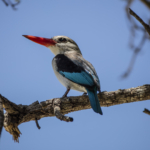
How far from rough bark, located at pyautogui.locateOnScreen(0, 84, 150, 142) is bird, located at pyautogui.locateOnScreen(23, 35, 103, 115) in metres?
0.24

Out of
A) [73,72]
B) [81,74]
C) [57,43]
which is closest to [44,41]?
[57,43]

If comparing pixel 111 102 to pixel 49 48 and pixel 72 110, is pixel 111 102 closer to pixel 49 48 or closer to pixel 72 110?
pixel 72 110

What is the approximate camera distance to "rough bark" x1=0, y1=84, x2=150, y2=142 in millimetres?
3926

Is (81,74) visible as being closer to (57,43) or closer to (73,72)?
(73,72)

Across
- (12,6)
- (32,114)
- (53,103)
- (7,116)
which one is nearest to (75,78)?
(53,103)

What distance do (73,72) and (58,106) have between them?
0.94 metres

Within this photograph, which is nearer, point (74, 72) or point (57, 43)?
point (74, 72)

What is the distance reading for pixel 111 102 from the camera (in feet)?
13.8

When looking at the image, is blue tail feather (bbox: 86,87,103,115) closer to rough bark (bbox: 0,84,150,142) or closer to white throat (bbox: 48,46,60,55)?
rough bark (bbox: 0,84,150,142)

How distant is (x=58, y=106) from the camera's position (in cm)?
384

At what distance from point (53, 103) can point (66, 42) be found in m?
2.23

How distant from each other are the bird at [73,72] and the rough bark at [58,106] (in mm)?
241

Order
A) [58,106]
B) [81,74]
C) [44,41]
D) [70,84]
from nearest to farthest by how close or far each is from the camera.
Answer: [58,106] < [81,74] < [70,84] < [44,41]

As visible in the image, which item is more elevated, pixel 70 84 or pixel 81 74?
pixel 81 74
